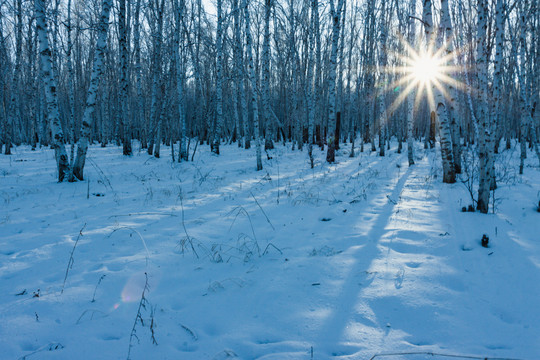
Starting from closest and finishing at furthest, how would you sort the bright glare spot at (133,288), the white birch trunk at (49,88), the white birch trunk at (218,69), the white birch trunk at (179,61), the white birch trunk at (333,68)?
1. the bright glare spot at (133,288)
2. the white birch trunk at (49,88)
3. the white birch trunk at (333,68)
4. the white birch trunk at (179,61)
5. the white birch trunk at (218,69)

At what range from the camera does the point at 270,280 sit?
8.95 feet

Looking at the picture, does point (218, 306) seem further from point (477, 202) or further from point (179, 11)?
point (179, 11)

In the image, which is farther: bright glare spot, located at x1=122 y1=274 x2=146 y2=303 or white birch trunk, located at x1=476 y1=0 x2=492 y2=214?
white birch trunk, located at x1=476 y1=0 x2=492 y2=214

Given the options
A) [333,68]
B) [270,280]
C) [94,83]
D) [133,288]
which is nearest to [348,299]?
[270,280]

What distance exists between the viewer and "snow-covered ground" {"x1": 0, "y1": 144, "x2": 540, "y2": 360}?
6.29 ft

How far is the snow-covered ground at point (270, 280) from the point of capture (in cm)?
192

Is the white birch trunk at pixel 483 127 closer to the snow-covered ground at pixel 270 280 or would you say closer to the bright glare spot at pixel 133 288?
the snow-covered ground at pixel 270 280

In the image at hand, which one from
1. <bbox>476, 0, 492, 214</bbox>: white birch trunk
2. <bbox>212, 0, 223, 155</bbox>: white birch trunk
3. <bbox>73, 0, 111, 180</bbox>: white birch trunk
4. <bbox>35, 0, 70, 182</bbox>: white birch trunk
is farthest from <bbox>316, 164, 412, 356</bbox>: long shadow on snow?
<bbox>212, 0, 223, 155</bbox>: white birch trunk

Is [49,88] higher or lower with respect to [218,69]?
lower

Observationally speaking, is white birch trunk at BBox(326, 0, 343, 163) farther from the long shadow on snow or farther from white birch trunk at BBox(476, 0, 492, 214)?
A: the long shadow on snow

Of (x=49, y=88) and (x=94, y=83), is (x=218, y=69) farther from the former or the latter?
(x=49, y=88)

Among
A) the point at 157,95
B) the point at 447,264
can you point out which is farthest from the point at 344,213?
the point at 157,95

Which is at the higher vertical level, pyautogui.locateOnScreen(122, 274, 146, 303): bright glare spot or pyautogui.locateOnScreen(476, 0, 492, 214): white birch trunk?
pyautogui.locateOnScreen(476, 0, 492, 214): white birch trunk

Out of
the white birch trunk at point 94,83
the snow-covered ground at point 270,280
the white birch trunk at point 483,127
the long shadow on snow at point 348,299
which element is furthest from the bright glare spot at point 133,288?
the white birch trunk at point 94,83
